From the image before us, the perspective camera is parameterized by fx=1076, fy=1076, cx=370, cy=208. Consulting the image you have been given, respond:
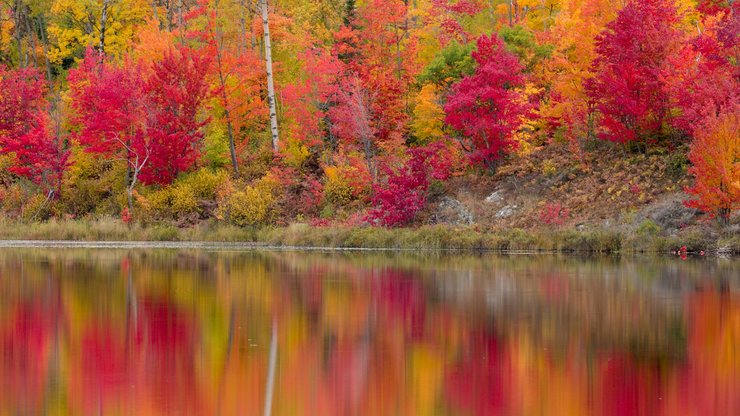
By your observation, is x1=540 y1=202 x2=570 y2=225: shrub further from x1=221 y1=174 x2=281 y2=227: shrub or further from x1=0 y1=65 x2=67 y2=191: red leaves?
x1=0 y1=65 x2=67 y2=191: red leaves

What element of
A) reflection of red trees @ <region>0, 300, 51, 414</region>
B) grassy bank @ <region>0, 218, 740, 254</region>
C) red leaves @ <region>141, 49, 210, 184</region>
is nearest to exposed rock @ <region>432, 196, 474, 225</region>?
grassy bank @ <region>0, 218, 740, 254</region>

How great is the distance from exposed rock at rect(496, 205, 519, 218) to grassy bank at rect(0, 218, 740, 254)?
181 cm

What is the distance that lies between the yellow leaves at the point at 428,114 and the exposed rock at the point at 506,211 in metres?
6.26

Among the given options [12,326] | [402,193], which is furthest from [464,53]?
[12,326]

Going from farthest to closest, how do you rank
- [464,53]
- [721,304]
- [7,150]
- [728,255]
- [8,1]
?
[8,1] → [7,150] → [464,53] → [728,255] → [721,304]

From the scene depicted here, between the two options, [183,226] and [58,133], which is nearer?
[183,226]

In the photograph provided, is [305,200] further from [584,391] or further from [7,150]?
[584,391]

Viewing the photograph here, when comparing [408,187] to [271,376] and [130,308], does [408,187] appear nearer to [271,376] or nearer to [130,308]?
[130,308]

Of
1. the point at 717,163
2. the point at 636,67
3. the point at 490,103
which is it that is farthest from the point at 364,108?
the point at 717,163

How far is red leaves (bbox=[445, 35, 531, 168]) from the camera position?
1651 inches

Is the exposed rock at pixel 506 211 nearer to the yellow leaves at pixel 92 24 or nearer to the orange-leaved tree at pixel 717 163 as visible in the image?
the orange-leaved tree at pixel 717 163

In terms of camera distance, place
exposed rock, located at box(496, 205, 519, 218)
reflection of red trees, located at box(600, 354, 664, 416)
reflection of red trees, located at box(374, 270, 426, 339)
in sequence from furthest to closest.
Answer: exposed rock, located at box(496, 205, 519, 218) → reflection of red trees, located at box(374, 270, 426, 339) → reflection of red trees, located at box(600, 354, 664, 416)

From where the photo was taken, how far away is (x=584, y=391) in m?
12.6

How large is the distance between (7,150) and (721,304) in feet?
123
